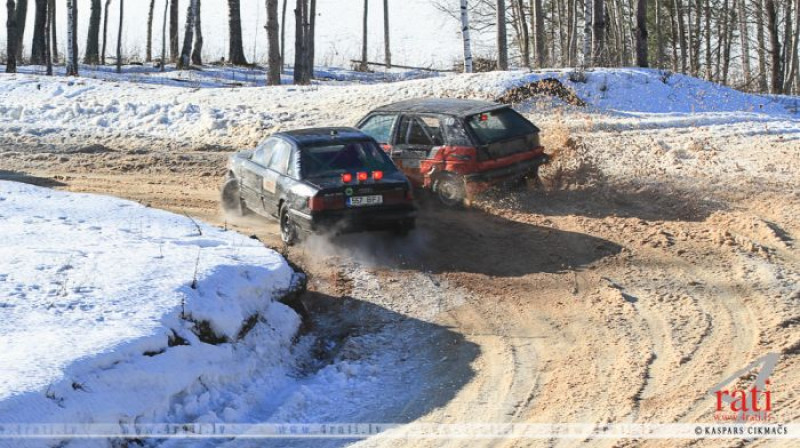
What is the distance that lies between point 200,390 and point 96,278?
195 cm

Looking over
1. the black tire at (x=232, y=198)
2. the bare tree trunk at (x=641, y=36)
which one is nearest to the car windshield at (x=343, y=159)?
the black tire at (x=232, y=198)

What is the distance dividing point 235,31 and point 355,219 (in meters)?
23.5

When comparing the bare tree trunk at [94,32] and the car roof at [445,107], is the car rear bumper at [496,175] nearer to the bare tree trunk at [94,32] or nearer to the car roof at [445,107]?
the car roof at [445,107]

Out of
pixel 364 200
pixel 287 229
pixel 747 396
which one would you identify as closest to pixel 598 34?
pixel 364 200

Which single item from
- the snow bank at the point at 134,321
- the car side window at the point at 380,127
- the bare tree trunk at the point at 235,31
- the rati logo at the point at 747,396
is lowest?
the rati logo at the point at 747,396

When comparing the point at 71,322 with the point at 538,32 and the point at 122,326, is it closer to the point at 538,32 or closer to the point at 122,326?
the point at 122,326

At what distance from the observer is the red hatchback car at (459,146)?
1291cm

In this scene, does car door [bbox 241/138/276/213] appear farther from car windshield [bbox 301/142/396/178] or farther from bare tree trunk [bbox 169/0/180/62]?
bare tree trunk [bbox 169/0/180/62]

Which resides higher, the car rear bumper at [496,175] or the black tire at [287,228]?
the car rear bumper at [496,175]

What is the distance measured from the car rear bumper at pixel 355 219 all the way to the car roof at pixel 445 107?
2278mm

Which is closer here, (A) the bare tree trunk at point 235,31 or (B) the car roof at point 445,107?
(B) the car roof at point 445,107

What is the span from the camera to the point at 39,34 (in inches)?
1395

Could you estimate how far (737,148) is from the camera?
52.3 feet

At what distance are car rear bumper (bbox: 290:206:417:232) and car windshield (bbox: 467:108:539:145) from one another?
6.77ft
